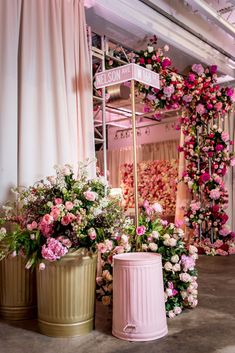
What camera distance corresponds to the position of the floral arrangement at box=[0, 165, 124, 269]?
2.70 meters

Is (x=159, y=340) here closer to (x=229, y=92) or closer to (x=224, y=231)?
(x=224, y=231)

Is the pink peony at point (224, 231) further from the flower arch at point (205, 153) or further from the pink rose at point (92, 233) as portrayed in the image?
the pink rose at point (92, 233)

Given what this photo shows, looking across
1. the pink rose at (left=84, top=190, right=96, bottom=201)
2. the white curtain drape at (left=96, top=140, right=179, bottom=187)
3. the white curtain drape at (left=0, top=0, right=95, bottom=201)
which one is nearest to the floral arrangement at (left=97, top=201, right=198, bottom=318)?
the pink rose at (left=84, top=190, right=96, bottom=201)

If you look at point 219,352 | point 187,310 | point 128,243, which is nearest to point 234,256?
point 187,310

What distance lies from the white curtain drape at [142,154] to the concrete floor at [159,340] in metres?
6.73

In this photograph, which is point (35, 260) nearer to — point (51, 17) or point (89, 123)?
point (89, 123)

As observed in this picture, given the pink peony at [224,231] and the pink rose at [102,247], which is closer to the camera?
the pink rose at [102,247]

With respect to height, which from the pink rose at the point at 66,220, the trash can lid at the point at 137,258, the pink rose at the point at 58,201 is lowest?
the trash can lid at the point at 137,258

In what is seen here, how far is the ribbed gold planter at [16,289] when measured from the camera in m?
3.08

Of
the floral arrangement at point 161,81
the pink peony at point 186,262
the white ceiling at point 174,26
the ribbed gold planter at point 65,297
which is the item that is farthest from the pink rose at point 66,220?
the floral arrangement at point 161,81

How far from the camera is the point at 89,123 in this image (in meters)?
4.17

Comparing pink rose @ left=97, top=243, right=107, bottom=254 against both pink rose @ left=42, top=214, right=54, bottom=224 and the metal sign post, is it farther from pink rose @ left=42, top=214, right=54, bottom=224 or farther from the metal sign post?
the metal sign post

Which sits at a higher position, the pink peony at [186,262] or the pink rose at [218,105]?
the pink rose at [218,105]

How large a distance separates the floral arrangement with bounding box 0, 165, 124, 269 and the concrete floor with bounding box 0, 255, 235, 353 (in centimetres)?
51
